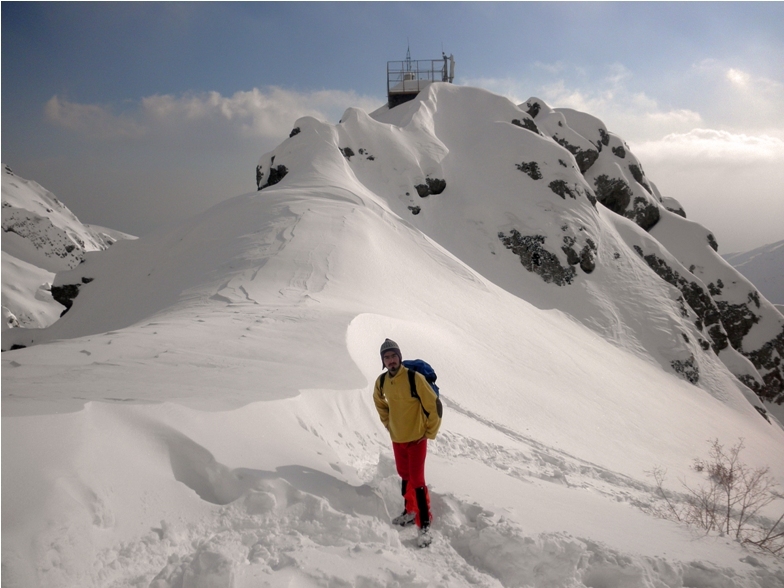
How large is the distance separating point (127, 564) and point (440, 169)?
30548mm

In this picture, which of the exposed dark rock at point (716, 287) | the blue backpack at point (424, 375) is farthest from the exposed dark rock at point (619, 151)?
the blue backpack at point (424, 375)

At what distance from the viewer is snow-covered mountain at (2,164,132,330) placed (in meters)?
62.9

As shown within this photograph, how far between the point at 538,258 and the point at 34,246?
102 m

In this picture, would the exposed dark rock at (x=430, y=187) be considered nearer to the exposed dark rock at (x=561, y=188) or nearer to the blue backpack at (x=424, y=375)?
the exposed dark rock at (x=561, y=188)

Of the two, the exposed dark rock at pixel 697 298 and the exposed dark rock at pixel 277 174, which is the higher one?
the exposed dark rock at pixel 277 174

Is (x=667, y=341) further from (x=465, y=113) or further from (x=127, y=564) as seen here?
(x=127, y=564)

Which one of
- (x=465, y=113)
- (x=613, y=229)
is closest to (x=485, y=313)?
(x=613, y=229)

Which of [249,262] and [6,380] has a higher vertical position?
[249,262]

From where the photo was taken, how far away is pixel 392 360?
3.90 meters

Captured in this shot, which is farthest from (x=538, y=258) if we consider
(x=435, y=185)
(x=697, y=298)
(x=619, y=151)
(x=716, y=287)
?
(x=619, y=151)

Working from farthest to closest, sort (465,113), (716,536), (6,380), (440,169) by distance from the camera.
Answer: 1. (465,113)
2. (440,169)
3. (6,380)
4. (716,536)

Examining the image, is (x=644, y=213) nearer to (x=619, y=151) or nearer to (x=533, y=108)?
(x=619, y=151)

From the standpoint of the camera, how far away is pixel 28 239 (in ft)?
300

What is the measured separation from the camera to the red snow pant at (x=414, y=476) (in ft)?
11.7
